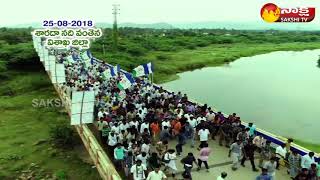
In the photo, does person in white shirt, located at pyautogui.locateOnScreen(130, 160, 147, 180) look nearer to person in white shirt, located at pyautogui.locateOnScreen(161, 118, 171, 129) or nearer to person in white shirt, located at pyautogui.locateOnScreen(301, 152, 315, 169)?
person in white shirt, located at pyautogui.locateOnScreen(161, 118, 171, 129)

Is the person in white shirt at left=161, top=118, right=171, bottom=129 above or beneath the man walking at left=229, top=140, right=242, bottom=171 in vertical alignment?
above

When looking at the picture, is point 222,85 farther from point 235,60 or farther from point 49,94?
point 235,60

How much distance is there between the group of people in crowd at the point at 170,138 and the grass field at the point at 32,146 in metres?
2.53

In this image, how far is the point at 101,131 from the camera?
14562 millimetres

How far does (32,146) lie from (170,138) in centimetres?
818

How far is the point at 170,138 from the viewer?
15.1 meters

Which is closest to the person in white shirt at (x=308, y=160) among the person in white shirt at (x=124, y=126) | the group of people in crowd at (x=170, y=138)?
the group of people in crowd at (x=170, y=138)

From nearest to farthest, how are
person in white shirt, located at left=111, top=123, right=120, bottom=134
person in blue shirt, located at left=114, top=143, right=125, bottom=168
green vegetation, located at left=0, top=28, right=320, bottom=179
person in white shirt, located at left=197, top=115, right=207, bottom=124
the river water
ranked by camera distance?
person in blue shirt, located at left=114, top=143, right=125, bottom=168
person in white shirt, located at left=111, top=123, right=120, bottom=134
person in white shirt, located at left=197, top=115, right=207, bottom=124
green vegetation, located at left=0, top=28, right=320, bottom=179
the river water

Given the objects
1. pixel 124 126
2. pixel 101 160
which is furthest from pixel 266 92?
pixel 101 160

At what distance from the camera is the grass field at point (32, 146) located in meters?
16.4

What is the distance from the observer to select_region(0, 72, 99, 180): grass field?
1644cm

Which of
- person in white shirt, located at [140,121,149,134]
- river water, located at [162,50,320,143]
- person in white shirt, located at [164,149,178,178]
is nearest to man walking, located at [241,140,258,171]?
person in white shirt, located at [164,149,178,178]

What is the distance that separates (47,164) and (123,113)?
447 cm

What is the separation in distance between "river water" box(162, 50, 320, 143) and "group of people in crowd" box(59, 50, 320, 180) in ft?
26.6
